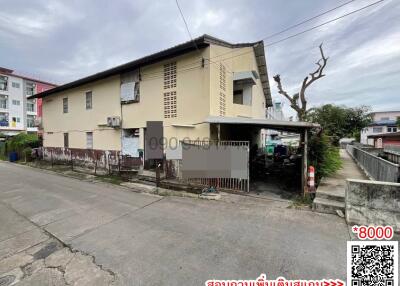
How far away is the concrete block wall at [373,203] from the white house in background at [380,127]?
1612 inches

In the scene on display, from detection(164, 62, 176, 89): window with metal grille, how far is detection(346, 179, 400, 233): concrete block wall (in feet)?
26.1

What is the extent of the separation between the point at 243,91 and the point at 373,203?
8952 millimetres

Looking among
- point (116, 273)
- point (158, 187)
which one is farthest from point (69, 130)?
point (116, 273)

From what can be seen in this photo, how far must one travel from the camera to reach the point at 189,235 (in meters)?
4.13

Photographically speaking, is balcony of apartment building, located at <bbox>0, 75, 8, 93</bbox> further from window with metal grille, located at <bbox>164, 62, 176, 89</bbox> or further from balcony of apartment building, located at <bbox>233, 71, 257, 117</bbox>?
balcony of apartment building, located at <bbox>233, 71, 257, 117</bbox>

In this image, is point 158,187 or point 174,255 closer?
point 174,255

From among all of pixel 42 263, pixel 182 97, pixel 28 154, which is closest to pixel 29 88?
pixel 28 154

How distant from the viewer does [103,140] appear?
1299 cm

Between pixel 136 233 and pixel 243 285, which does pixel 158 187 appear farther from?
pixel 243 285

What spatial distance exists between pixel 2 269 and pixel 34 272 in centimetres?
61

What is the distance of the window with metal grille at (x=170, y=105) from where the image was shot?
969 cm

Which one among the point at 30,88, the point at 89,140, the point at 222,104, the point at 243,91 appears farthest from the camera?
the point at 30,88

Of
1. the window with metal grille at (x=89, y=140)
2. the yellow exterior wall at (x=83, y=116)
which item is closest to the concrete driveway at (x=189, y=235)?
the yellow exterior wall at (x=83, y=116)

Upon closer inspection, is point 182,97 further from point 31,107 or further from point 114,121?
point 31,107
